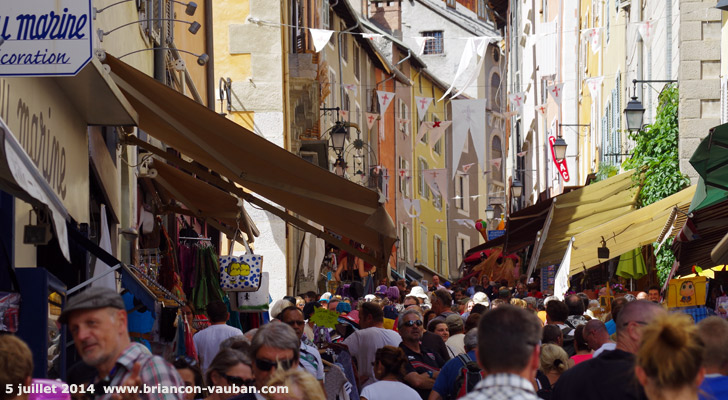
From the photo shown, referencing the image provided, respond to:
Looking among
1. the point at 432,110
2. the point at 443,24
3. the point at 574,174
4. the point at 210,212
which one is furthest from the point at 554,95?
the point at 443,24

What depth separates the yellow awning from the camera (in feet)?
58.5

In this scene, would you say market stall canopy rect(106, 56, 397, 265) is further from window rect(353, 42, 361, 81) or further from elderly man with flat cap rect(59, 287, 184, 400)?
window rect(353, 42, 361, 81)

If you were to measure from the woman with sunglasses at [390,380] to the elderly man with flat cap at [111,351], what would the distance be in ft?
11.2

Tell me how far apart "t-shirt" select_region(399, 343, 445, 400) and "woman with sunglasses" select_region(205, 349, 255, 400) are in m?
3.13

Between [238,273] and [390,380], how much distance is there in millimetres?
6465

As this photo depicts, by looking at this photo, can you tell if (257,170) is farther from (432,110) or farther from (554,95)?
(432,110)

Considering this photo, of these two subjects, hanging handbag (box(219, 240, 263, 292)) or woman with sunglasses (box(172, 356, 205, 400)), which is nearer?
woman with sunglasses (box(172, 356, 205, 400))

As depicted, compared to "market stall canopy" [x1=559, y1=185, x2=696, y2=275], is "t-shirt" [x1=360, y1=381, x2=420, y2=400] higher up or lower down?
lower down

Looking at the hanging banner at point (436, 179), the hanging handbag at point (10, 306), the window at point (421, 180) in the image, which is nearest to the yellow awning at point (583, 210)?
the hanging handbag at point (10, 306)

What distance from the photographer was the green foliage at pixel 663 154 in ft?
55.5

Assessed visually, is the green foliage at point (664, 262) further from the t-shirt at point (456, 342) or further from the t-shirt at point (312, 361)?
the t-shirt at point (312, 361)

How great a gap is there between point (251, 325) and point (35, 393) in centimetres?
1231

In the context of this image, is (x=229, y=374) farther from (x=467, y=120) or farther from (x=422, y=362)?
Answer: (x=467, y=120)

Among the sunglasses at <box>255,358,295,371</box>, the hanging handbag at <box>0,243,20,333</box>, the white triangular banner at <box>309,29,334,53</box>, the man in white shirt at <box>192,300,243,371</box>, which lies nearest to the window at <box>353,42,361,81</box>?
the white triangular banner at <box>309,29,334,53</box>
